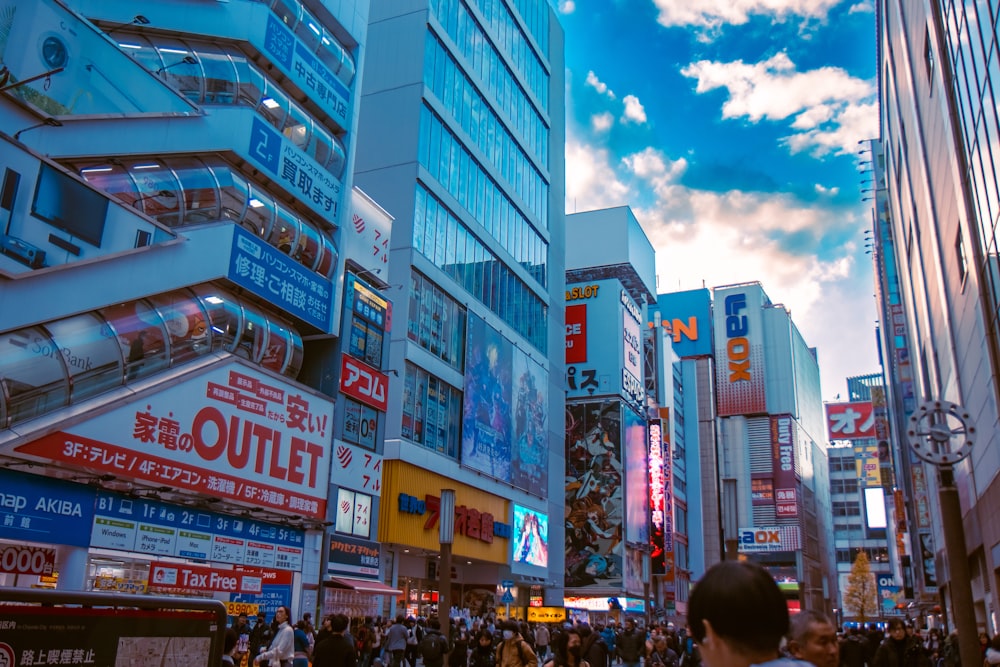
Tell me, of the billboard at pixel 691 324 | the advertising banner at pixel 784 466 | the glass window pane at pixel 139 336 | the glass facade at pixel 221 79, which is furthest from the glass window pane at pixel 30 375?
the advertising banner at pixel 784 466

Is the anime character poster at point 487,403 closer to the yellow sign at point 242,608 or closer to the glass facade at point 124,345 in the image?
the glass facade at point 124,345

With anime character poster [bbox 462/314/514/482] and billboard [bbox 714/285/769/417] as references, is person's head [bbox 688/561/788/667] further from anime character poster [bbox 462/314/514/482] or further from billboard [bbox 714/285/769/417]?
billboard [bbox 714/285/769/417]

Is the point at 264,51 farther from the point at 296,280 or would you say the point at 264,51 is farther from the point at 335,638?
the point at 335,638

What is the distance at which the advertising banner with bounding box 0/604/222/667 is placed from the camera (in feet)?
13.6

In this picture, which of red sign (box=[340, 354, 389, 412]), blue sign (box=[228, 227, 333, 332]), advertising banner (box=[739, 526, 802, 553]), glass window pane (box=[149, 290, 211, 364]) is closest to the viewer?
glass window pane (box=[149, 290, 211, 364])

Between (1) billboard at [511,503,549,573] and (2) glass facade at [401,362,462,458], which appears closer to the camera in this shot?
(2) glass facade at [401,362,462,458]

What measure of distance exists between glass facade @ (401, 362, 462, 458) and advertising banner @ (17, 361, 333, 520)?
835 centimetres

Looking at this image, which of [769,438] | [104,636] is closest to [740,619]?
[104,636]

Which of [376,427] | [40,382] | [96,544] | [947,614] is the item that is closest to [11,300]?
[40,382]

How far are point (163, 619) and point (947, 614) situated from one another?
4707cm

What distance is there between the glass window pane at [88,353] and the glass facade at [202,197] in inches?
124

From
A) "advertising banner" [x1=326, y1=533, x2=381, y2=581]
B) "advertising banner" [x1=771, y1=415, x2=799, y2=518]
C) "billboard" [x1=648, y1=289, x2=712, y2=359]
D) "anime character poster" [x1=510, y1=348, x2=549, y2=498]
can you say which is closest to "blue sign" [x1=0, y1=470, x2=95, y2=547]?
"advertising banner" [x1=326, y1=533, x2=381, y2=581]

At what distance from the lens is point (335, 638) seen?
9.23 m

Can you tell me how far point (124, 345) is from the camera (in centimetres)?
1986
